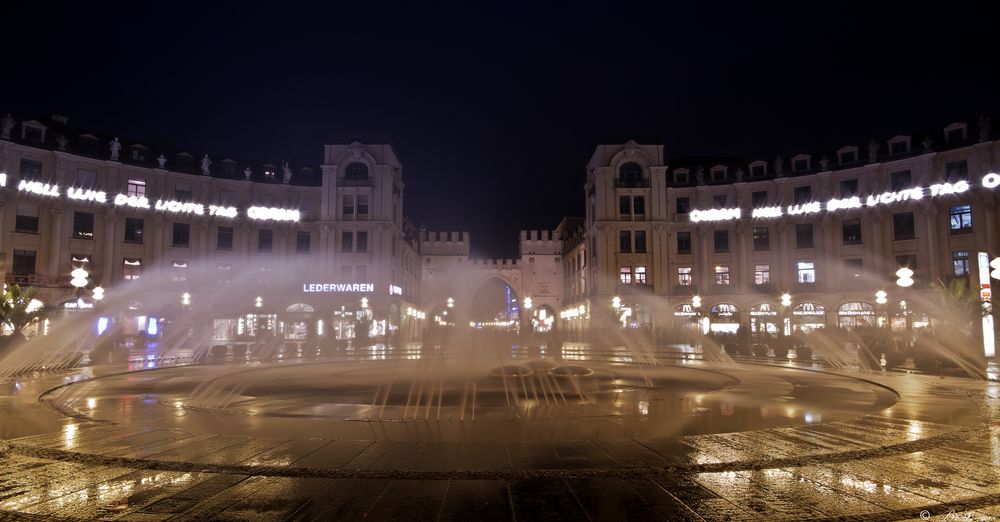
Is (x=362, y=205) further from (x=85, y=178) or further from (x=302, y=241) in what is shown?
(x=85, y=178)

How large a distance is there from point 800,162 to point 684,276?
15271 mm

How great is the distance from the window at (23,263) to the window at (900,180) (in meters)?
68.7

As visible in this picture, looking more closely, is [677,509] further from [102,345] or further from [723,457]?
[102,345]

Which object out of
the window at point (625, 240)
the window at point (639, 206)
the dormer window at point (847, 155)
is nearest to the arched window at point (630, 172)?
the window at point (639, 206)

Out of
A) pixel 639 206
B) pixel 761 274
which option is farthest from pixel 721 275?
pixel 639 206

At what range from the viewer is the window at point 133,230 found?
50594 mm

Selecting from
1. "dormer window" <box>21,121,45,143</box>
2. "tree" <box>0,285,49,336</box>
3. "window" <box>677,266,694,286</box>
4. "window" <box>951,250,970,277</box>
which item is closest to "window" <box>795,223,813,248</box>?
"window" <box>677,266,694,286</box>

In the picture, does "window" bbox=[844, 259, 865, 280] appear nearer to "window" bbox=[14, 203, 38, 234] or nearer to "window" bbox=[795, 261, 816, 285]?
"window" bbox=[795, 261, 816, 285]

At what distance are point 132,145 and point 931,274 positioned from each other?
67332mm

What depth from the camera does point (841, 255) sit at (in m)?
54.2

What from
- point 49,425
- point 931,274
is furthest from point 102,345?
point 931,274

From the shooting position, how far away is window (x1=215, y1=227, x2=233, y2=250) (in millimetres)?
55438

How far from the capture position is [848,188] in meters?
53.8

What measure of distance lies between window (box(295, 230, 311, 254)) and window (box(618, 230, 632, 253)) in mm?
31082
